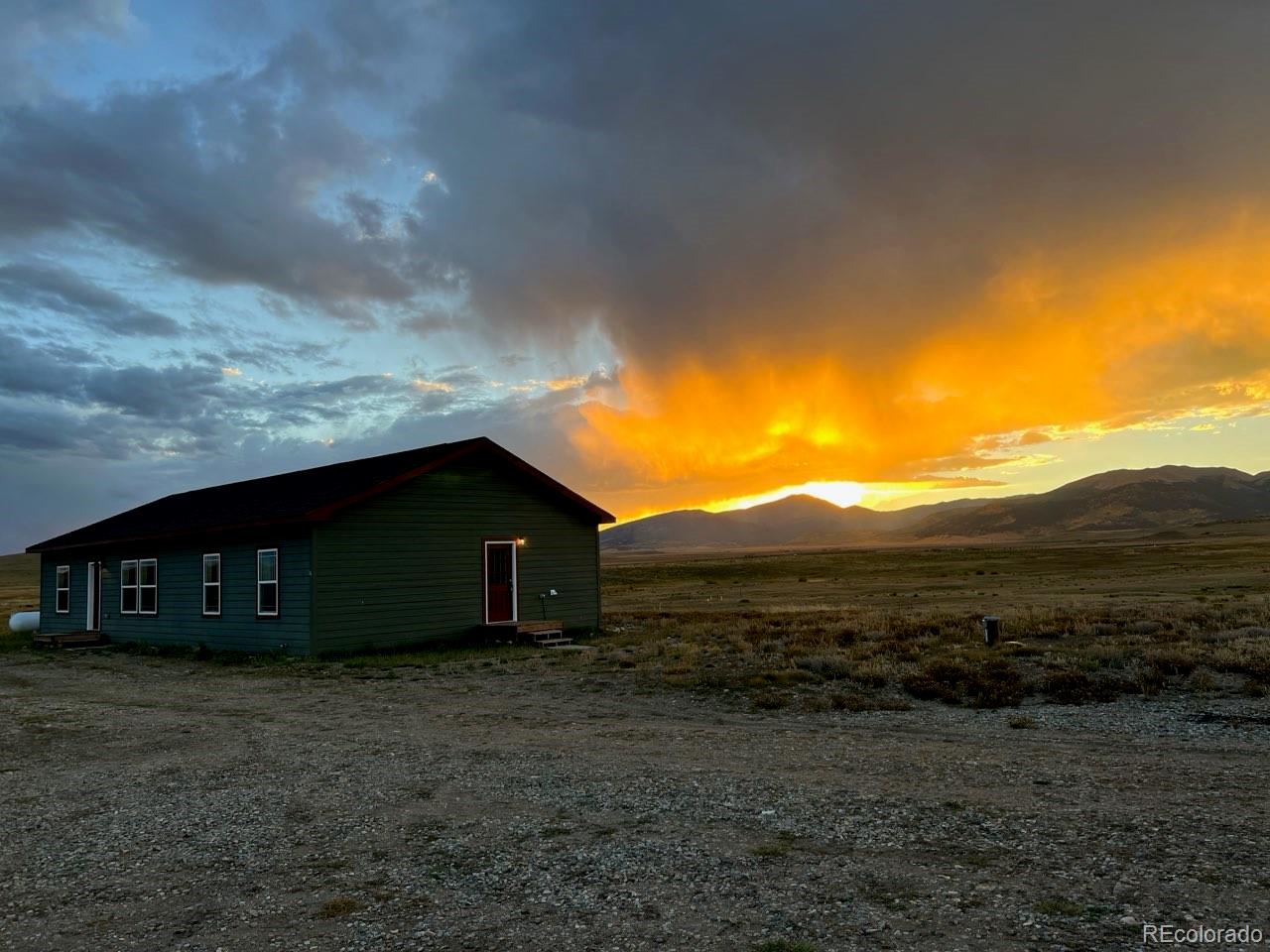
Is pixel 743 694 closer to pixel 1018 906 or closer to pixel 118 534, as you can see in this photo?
pixel 1018 906

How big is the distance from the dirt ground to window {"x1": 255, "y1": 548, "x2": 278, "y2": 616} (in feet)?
31.1

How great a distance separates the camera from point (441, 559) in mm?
24156

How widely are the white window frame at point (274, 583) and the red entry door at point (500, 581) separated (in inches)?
226

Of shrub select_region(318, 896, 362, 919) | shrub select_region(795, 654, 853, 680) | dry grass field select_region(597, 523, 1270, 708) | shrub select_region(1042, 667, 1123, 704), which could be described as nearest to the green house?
dry grass field select_region(597, 523, 1270, 708)

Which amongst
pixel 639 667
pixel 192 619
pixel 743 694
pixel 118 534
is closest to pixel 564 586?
pixel 639 667

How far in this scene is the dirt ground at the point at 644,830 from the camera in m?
5.24

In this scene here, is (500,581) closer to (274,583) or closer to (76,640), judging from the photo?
(274,583)

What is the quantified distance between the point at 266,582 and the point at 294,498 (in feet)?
9.13

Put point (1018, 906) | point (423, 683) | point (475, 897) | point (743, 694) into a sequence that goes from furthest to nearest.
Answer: point (423, 683) → point (743, 694) → point (475, 897) → point (1018, 906)

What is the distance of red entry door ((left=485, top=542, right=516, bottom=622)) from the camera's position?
2522 cm

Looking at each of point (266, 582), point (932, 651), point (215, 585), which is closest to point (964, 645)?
point (932, 651)

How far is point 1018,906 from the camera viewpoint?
5.25 m

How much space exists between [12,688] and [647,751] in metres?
16.1

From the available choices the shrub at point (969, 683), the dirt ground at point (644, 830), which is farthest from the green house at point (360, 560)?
the shrub at point (969, 683)
